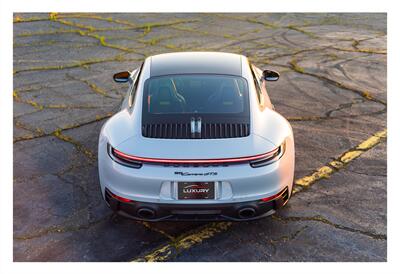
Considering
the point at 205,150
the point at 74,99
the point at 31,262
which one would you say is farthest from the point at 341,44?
the point at 31,262

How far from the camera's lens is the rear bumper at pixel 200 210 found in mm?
4273

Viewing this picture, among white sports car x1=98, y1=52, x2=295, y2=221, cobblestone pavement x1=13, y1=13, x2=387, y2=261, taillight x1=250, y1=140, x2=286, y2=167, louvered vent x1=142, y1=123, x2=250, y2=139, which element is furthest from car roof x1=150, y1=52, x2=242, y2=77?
cobblestone pavement x1=13, y1=13, x2=387, y2=261

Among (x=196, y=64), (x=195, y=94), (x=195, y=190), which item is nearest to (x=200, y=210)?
(x=195, y=190)

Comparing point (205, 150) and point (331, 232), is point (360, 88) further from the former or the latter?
point (205, 150)

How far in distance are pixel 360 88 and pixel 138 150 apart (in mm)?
6065

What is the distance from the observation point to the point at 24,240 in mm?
4707

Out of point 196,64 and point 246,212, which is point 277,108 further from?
point 246,212

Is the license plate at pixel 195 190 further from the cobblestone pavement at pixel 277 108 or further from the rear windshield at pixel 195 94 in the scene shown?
the rear windshield at pixel 195 94

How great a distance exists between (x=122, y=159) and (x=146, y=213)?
0.51m

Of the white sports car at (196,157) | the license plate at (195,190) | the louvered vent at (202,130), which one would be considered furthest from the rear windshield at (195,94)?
the license plate at (195,190)

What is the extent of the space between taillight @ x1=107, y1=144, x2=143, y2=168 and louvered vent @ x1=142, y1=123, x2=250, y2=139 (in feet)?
1.00

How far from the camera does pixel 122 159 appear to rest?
4379 mm

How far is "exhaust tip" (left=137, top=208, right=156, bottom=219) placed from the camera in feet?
14.2

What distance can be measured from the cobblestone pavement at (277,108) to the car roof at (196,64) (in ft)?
4.89
